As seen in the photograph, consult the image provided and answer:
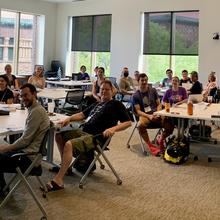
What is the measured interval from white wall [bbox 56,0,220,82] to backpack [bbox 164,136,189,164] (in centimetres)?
526

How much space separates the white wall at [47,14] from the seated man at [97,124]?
29.1ft

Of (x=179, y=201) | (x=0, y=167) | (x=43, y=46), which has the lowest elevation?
(x=179, y=201)

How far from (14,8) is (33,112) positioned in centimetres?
962

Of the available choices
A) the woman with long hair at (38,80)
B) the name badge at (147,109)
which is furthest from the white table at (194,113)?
the woman with long hair at (38,80)

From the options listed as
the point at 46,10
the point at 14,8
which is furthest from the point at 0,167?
the point at 46,10

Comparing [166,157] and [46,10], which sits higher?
[46,10]

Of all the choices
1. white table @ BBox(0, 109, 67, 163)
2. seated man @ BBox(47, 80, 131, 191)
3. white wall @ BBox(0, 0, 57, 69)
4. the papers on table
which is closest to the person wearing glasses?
white table @ BBox(0, 109, 67, 163)

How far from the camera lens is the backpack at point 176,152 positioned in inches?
190

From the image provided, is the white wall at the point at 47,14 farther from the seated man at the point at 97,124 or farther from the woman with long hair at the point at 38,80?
the seated man at the point at 97,124

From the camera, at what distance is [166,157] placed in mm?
4906

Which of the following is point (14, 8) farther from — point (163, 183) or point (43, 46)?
point (163, 183)

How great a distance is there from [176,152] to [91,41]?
330 inches

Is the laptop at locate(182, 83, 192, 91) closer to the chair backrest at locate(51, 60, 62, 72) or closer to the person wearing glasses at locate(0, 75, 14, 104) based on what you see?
the person wearing glasses at locate(0, 75, 14, 104)

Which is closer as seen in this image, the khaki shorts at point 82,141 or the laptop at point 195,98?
the khaki shorts at point 82,141
